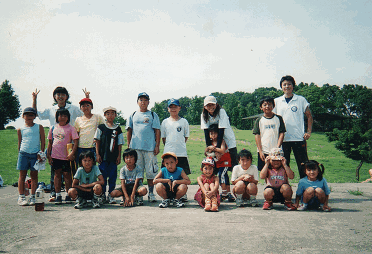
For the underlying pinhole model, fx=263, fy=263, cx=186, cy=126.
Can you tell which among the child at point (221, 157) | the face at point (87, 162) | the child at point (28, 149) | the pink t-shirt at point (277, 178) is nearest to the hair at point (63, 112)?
the child at point (28, 149)

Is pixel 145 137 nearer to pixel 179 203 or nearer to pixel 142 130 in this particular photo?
pixel 142 130

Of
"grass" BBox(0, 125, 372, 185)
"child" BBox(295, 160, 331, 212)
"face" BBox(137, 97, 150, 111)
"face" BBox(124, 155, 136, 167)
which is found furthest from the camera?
"grass" BBox(0, 125, 372, 185)

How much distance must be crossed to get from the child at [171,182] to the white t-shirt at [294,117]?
2134mm

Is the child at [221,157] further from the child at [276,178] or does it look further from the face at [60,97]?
the face at [60,97]

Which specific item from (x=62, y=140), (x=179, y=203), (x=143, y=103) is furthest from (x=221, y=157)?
(x=62, y=140)

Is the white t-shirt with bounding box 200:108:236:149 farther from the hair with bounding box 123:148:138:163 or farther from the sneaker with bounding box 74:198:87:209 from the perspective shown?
the sneaker with bounding box 74:198:87:209

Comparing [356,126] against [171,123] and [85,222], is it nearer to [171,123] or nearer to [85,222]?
[171,123]

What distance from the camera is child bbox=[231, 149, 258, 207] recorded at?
4.45 m

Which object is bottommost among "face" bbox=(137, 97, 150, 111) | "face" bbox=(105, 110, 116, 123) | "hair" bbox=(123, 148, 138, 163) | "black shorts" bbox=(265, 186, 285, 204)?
"black shorts" bbox=(265, 186, 285, 204)

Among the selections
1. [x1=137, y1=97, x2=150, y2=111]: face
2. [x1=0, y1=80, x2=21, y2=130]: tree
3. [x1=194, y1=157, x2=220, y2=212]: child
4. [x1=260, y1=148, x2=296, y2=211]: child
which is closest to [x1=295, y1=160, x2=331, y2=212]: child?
[x1=260, y1=148, x2=296, y2=211]: child

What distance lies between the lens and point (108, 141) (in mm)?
5016

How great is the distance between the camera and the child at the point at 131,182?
15.4 feet

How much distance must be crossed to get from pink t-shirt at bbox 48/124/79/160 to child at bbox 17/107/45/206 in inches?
9.6

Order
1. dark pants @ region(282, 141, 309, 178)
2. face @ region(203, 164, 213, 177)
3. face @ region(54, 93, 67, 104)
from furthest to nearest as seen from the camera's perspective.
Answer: face @ region(54, 93, 67, 104) → dark pants @ region(282, 141, 309, 178) → face @ region(203, 164, 213, 177)
